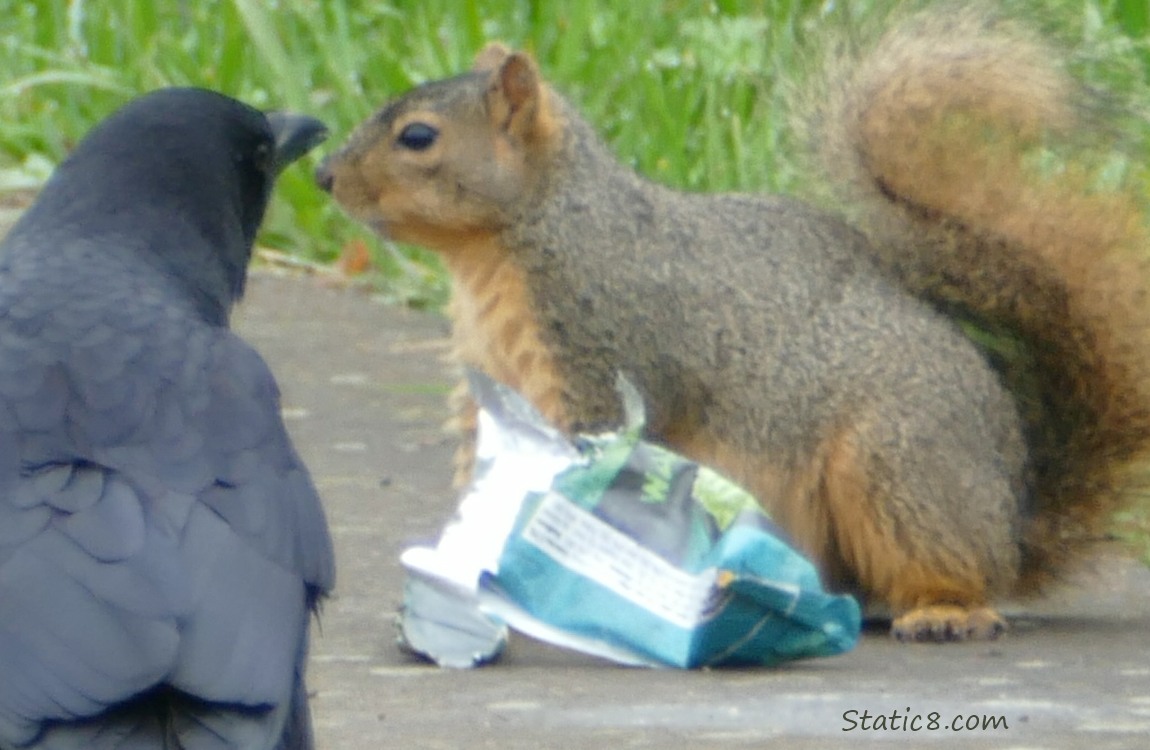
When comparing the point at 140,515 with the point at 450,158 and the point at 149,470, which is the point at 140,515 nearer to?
the point at 149,470

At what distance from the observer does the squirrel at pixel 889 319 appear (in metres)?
4.62

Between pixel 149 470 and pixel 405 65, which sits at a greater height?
pixel 149 470

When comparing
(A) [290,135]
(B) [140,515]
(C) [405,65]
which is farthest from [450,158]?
(C) [405,65]

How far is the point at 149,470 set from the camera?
309cm

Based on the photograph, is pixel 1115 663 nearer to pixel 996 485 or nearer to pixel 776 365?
pixel 996 485

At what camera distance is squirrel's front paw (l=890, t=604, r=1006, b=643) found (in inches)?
177

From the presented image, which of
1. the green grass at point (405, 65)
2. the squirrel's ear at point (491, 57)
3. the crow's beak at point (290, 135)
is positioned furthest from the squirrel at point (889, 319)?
the green grass at point (405, 65)

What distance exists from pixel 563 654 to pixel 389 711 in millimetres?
543

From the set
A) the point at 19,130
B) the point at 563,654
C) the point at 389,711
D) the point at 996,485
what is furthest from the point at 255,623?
the point at 19,130

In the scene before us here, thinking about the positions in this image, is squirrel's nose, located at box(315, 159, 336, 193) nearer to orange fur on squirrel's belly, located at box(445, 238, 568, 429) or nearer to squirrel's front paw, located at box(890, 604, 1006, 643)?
orange fur on squirrel's belly, located at box(445, 238, 568, 429)

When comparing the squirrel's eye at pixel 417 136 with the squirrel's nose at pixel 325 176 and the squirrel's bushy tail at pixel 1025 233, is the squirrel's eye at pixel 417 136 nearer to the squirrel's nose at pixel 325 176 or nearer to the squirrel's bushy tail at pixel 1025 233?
the squirrel's nose at pixel 325 176

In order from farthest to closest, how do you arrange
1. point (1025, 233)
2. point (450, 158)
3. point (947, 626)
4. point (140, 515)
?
point (450, 158), point (1025, 233), point (947, 626), point (140, 515)

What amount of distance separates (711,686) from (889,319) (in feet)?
3.64

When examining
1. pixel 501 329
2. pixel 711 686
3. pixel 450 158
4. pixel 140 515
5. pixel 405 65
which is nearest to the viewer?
pixel 140 515
